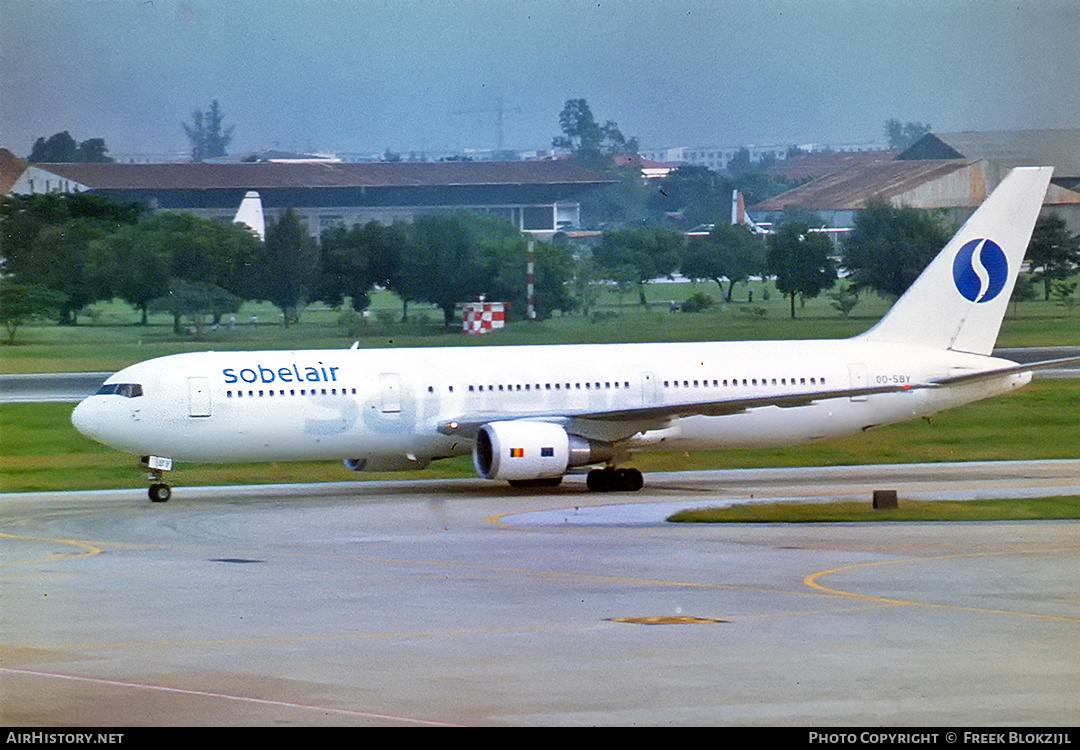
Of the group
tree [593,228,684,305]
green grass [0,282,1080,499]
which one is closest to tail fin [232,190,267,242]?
green grass [0,282,1080,499]

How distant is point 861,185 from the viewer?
265ft

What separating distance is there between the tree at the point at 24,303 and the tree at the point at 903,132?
37.7 meters

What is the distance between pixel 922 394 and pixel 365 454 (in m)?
15.5

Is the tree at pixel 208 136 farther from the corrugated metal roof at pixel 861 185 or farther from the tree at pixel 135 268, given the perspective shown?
the corrugated metal roof at pixel 861 185

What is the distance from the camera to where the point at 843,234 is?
78.6 m

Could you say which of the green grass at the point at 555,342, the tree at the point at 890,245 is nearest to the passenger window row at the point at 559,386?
the green grass at the point at 555,342

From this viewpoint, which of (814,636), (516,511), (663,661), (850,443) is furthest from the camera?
(850,443)

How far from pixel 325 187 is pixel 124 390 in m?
37.9

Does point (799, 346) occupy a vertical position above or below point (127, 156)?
below

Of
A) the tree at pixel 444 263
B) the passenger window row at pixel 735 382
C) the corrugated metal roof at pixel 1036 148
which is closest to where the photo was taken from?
the passenger window row at pixel 735 382

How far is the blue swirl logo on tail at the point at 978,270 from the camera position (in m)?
50.4

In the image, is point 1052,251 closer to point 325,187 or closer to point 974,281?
point 974,281
